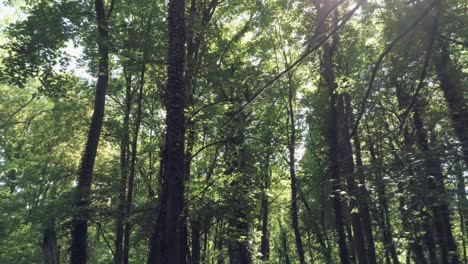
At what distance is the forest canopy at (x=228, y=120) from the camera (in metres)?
3.76

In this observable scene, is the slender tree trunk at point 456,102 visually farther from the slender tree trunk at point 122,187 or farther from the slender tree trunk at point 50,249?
the slender tree trunk at point 50,249

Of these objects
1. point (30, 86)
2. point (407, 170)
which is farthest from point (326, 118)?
point (30, 86)

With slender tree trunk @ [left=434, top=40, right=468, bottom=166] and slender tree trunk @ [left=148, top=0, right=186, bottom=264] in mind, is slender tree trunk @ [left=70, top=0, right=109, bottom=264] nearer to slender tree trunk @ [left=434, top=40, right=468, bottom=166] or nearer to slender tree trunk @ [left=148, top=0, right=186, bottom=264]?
slender tree trunk @ [left=148, top=0, right=186, bottom=264]

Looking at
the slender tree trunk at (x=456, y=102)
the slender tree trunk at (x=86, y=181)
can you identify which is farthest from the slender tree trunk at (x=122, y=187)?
the slender tree trunk at (x=456, y=102)

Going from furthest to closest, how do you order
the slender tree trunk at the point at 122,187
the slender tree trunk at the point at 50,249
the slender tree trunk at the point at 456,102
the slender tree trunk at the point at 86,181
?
the slender tree trunk at the point at 50,249 < the slender tree trunk at the point at 122,187 < the slender tree trunk at the point at 86,181 < the slender tree trunk at the point at 456,102

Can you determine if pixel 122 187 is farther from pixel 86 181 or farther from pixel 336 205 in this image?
pixel 336 205

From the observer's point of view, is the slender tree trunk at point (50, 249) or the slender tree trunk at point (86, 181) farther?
the slender tree trunk at point (50, 249)

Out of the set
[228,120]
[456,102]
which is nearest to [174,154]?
[456,102]

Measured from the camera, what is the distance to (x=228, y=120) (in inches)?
76.7

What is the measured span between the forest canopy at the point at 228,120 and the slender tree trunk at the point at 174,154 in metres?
0.03

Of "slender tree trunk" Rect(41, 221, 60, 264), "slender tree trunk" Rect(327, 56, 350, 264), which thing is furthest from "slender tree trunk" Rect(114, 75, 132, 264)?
"slender tree trunk" Rect(327, 56, 350, 264)

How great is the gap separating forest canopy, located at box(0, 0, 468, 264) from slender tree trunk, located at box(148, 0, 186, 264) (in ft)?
0.09

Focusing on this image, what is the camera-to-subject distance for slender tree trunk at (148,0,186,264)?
6.11 m

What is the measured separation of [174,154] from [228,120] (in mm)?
4943
